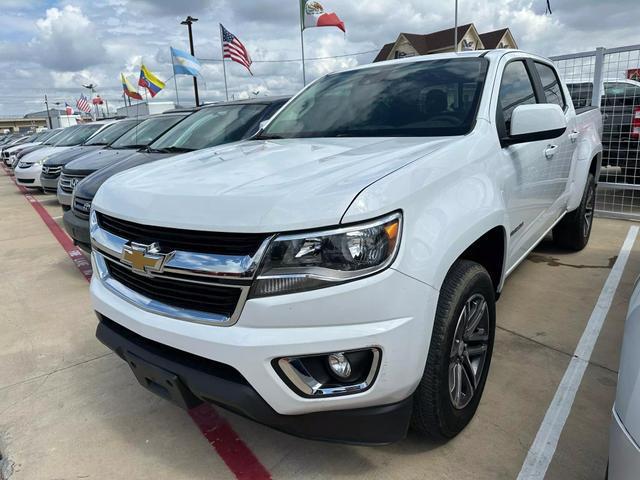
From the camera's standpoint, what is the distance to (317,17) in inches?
581

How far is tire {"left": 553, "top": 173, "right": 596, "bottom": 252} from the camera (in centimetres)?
481

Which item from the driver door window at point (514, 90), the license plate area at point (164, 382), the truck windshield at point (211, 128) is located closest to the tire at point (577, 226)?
the driver door window at point (514, 90)

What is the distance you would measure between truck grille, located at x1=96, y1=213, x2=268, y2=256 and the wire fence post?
6985mm

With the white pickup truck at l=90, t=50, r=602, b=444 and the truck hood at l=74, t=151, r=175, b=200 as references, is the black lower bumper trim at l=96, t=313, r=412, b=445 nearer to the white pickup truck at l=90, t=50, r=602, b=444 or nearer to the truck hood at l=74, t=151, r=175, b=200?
the white pickup truck at l=90, t=50, r=602, b=444

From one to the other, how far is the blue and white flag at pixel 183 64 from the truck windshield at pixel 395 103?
1285cm

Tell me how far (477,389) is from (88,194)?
152 inches

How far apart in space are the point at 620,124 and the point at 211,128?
5707 mm

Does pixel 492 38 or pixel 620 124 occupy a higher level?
pixel 492 38

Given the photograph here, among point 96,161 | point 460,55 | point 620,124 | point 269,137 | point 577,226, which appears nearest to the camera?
point 460,55

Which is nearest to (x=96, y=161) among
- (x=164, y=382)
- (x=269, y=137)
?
(x=269, y=137)

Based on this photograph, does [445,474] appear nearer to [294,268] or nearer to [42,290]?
[294,268]

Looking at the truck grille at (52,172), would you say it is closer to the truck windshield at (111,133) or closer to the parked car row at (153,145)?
the truck windshield at (111,133)

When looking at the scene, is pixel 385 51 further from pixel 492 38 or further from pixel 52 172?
pixel 52 172

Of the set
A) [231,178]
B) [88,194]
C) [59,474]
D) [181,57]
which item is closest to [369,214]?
[231,178]
